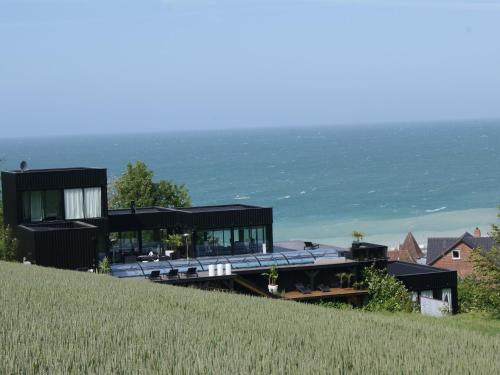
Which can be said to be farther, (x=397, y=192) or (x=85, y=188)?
(x=397, y=192)

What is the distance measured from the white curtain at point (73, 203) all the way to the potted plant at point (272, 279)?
358 inches

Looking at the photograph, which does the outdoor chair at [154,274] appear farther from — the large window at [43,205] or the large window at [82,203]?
the large window at [43,205]

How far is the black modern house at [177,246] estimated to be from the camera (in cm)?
3697

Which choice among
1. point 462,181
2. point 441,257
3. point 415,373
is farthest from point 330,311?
point 462,181

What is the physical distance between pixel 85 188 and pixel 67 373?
1170 inches

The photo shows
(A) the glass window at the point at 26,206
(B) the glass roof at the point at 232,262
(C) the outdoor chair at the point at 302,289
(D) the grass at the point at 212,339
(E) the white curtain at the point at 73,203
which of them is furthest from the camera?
(E) the white curtain at the point at 73,203

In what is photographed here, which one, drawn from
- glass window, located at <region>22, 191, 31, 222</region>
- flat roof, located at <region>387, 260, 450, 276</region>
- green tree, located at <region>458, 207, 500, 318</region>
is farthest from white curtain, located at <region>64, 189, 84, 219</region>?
green tree, located at <region>458, 207, 500, 318</region>

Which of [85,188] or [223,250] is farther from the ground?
[85,188]

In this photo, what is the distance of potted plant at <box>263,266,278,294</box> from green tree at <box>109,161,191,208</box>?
29613 mm

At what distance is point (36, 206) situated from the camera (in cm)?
4153

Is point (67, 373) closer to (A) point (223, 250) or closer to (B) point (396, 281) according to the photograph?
(B) point (396, 281)

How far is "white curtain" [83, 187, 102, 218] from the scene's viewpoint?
4194 centimetres

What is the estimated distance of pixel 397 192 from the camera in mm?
173000

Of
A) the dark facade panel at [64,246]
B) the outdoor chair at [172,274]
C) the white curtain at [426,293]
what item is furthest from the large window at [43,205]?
the white curtain at [426,293]
